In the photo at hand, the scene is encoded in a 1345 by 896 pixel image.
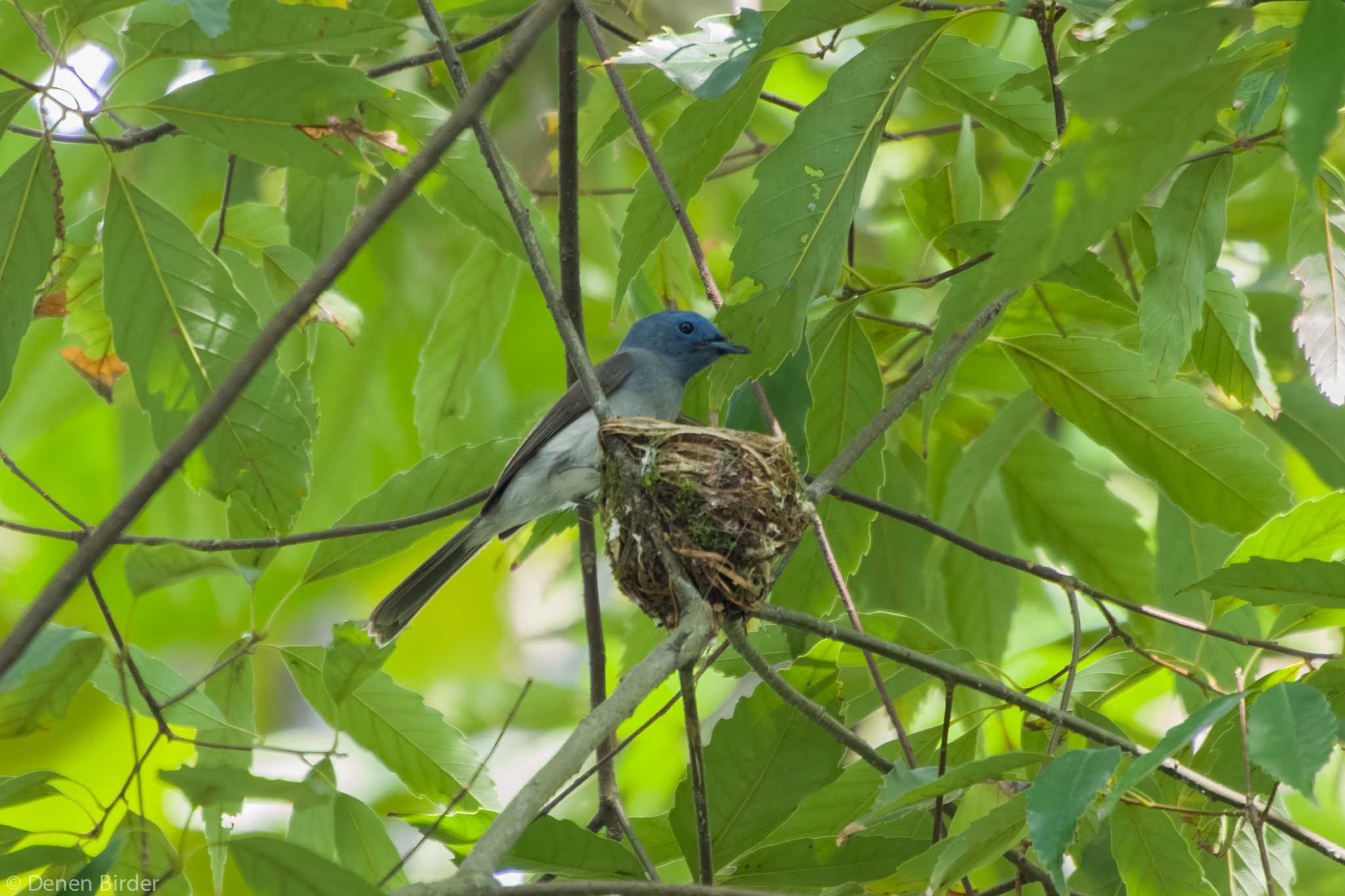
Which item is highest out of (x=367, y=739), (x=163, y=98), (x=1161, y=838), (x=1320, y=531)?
(x=163, y=98)

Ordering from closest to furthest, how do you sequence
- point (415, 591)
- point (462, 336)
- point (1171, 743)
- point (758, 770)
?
point (1171, 743)
point (758, 770)
point (462, 336)
point (415, 591)

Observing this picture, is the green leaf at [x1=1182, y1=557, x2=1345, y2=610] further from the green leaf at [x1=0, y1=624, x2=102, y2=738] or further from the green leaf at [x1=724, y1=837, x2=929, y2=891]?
the green leaf at [x1=0, y1=624, x2=102, y2=738]

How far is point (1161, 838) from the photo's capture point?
222cm

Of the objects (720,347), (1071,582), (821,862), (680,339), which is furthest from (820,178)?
(680,339)

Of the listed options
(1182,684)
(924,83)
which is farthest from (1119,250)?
(1182,684)

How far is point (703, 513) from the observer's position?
282 centimetres

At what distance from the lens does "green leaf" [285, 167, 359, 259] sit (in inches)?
141

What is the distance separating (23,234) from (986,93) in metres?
2.11

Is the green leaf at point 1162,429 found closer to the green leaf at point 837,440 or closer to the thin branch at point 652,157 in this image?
the green leaf at point 837,440

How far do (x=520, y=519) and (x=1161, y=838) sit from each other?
8.21 feet

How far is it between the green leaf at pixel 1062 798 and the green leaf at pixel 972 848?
0.13 m

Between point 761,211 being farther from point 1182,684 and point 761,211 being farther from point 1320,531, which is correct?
point 1182,684

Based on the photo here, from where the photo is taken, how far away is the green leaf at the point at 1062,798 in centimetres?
162

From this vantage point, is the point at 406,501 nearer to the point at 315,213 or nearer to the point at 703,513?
the point at 703,513
